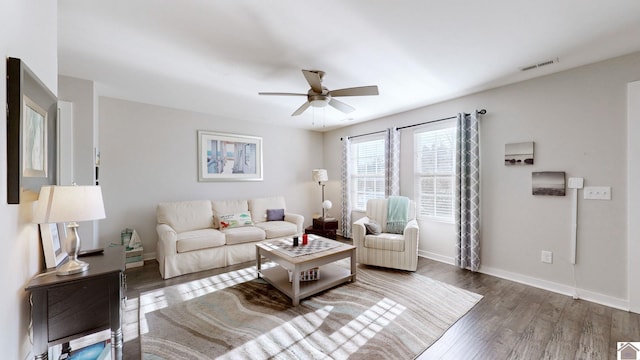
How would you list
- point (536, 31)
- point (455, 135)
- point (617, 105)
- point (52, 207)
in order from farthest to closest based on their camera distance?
point (455, 135) < point (617, 105) < point (536, 31) < point (52, 207)

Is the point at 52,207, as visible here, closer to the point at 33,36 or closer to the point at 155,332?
the point at 33,36

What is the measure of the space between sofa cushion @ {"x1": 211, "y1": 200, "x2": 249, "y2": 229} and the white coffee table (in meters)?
1.37

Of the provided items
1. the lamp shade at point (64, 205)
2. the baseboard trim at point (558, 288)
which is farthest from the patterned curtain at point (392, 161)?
the lamp shade at point (64, 205)

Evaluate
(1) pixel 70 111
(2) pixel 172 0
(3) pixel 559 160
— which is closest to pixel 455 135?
(3) pixel 559 160

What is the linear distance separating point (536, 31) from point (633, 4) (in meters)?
0.51

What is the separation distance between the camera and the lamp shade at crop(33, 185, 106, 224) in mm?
1316

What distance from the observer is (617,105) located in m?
2.46

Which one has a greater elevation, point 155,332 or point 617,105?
point 617,105

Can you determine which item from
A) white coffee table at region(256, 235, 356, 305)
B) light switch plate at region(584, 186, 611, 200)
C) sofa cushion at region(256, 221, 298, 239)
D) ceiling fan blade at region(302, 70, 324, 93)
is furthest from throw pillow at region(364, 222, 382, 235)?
light switch plate at region(584, 186, 611, 200)

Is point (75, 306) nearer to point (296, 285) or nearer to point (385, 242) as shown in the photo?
point (296, 285)

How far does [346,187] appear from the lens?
17.3 feet

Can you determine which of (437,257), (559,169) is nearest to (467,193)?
(559,169)

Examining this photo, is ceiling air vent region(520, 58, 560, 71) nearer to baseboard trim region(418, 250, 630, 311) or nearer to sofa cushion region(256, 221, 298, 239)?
baseboard trim region(418, 250, 630, 311)

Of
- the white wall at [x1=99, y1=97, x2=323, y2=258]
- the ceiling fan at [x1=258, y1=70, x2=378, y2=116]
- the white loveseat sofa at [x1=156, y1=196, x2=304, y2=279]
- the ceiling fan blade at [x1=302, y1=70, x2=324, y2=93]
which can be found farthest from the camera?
the white wall at [x1=99, y1=97, x2=323, y2=258]
